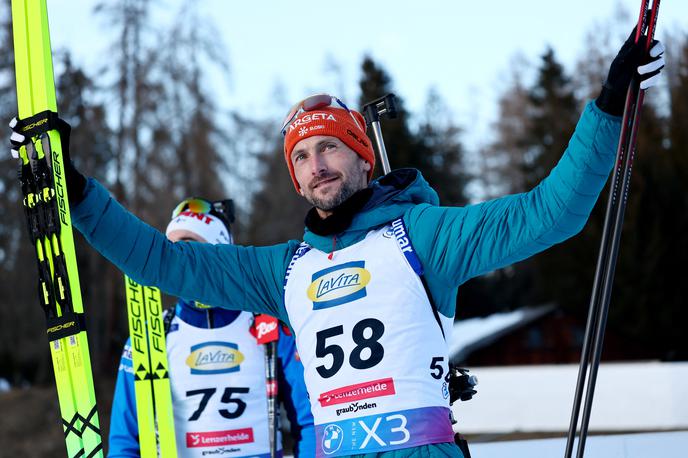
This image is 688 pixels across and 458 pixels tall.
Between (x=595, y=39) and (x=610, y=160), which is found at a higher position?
(x=595, y=39)

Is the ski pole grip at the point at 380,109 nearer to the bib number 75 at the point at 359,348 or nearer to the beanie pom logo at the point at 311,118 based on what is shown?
the beanie pom logo at the point at 311,118

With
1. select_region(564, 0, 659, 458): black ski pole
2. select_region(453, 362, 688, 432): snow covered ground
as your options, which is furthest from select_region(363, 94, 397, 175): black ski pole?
select_region(453, 362, 688, 432): snow covered ground

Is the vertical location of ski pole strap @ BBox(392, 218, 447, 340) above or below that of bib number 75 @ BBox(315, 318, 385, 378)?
above

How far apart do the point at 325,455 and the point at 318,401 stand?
5.9 inches

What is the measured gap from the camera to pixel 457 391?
2.64m

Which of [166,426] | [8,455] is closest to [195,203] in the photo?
[166,426]

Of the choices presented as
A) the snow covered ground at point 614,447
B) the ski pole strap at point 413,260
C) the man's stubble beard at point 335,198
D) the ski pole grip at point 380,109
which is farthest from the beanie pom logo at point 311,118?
the snow covered ground at point 614,447

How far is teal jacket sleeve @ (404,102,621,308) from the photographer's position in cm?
204

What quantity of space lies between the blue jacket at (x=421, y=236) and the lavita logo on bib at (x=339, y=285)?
0.10 meters

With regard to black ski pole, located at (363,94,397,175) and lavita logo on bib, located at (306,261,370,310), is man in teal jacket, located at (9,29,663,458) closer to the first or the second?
lavita logo on bib, located at (306,261,370,310)

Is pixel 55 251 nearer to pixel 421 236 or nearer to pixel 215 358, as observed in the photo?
pixel 421 236

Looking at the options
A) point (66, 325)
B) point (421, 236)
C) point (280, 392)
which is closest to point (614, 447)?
point (280, 392)

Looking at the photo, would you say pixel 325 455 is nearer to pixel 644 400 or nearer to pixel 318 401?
pixel 318 401

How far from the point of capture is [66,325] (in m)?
2.69
